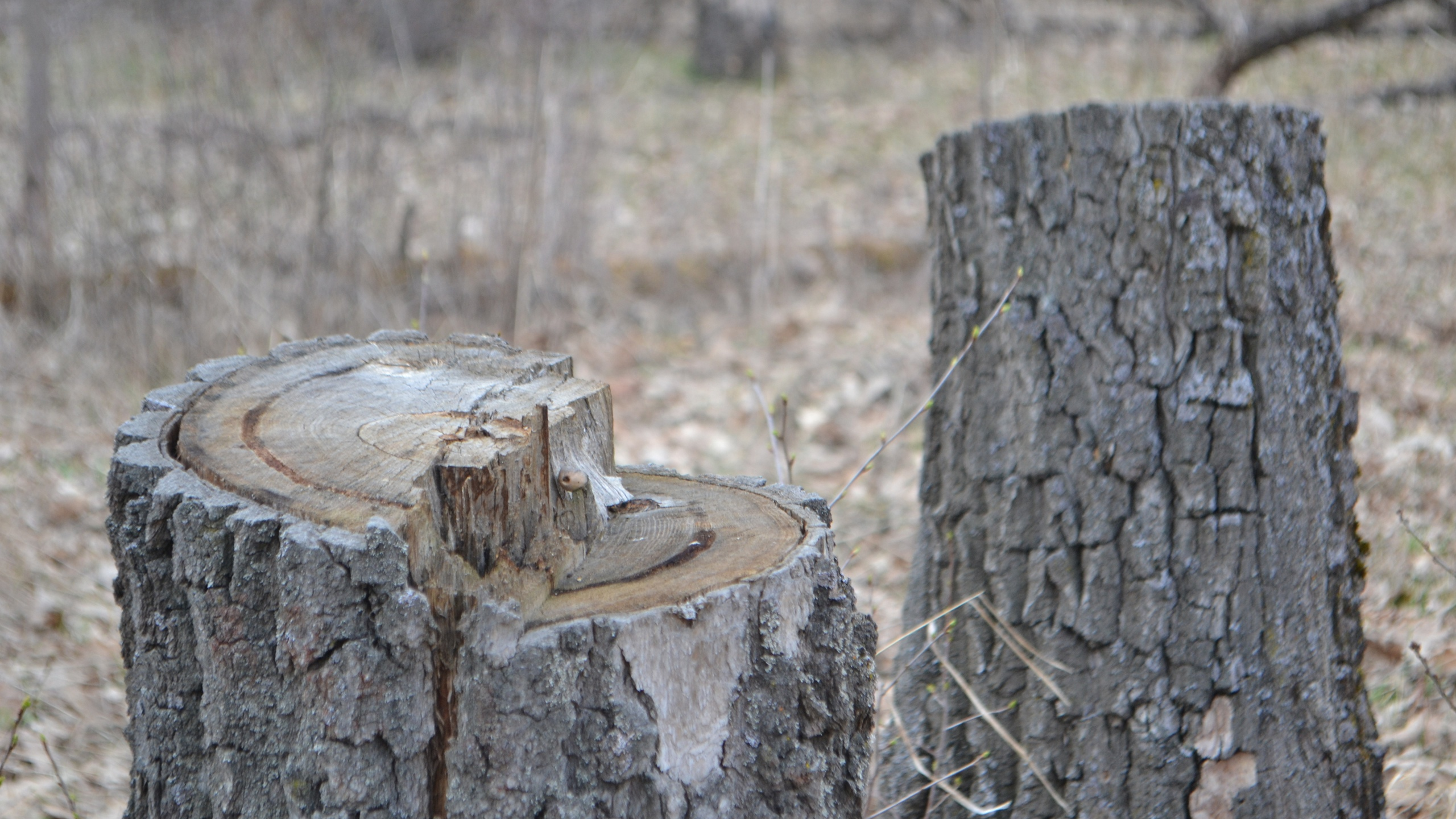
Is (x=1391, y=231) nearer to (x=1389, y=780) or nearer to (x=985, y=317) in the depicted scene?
(x=1389, y=780)

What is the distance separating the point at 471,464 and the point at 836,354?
14.5ft

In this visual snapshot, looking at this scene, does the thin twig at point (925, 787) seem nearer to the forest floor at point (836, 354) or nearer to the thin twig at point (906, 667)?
the thin twig at point (906, 667)

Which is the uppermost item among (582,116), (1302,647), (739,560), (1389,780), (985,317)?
(582,116)

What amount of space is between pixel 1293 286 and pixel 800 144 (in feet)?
24.9

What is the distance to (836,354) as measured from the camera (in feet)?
18.3

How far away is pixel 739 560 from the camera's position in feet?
4.33

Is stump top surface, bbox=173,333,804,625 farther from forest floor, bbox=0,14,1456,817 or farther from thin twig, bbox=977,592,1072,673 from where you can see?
thin twig, bbox=977,592,1072,673

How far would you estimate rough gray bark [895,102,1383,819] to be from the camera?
1.87 meters

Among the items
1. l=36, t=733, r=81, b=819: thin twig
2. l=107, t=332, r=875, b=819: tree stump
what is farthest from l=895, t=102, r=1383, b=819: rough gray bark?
l=36, t=733, r=81, b=819: thin twig

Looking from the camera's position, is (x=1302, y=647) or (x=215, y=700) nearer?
(x=215, y=700)

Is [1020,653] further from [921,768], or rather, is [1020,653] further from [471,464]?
[471,464]

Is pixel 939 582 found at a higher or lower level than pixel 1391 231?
lower

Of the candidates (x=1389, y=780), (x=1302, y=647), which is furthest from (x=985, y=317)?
(x=1389, y=780)

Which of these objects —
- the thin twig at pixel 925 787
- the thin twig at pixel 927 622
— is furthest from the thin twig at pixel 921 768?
the thin twig at pixel 927 622
